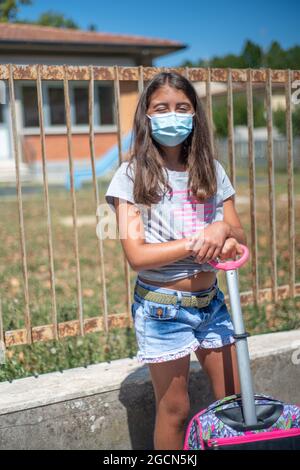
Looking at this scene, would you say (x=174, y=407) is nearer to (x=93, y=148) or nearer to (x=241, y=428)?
(x=241, y=428)

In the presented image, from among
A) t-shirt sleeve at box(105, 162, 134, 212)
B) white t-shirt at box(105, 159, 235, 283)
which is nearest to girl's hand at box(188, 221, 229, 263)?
white t-shirt at box(105, 159, 235, 283)

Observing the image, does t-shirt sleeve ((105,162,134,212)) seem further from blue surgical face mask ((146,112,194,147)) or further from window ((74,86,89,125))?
window ((74,86,89,125))

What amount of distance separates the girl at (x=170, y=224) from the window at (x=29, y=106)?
60.0 feet

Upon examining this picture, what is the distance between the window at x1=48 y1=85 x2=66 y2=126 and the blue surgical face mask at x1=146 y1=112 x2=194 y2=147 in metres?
18.3

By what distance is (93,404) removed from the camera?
8.69ft

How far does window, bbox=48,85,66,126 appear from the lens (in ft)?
65.2

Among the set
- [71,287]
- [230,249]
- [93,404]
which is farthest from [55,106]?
[230,249]

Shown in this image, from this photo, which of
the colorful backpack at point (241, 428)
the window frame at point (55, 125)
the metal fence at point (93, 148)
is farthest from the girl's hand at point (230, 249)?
the window frame at point (55, 125)

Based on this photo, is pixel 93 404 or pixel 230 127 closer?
pixel 93 404

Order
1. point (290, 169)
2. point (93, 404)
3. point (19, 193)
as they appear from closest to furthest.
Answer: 1. point (93, 404)
2. point (19, 193)
3. point (290, 169)

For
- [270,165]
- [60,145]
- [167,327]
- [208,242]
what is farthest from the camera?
[60,145]

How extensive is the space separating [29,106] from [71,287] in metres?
15.8

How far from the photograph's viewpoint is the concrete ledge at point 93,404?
252 centimetres

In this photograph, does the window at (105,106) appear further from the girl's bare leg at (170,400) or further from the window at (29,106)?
the girl's bare leg at (170,400)
